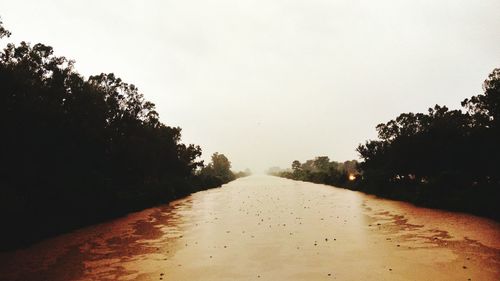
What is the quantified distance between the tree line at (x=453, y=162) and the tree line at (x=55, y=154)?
92.5ft

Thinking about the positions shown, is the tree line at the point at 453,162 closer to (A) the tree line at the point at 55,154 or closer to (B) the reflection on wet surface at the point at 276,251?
(B) the reflection on wet surface at the point at 276,251

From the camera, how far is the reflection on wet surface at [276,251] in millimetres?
12891

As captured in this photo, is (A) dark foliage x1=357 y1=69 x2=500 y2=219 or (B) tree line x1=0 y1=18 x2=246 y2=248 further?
(A) dark foliage x1=357 y1=69 x2=500 y2=219

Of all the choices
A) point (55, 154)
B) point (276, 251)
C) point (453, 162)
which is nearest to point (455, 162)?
point (453, 162)

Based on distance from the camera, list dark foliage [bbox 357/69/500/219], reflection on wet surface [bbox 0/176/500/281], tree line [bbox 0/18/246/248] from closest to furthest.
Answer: reflection on wet surface [bbox 0/176/500/281]
tree line [bbox 0/18/246/248]
dark foliage [bbox 357/69/500/219]

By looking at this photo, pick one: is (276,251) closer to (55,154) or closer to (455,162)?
(55,154)

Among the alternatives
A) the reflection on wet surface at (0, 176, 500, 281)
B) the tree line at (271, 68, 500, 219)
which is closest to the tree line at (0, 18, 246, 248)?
the reflection on wet surface at (0, 176, 500, 281)

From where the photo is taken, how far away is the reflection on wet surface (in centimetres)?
1289

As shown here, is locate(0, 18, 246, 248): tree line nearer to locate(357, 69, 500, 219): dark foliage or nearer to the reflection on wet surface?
the reflection on wet surface

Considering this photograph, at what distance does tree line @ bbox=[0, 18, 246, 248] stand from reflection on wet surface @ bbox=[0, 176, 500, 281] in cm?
211

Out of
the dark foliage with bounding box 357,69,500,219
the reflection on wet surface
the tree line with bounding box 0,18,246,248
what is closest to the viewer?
the reflection on wet surface

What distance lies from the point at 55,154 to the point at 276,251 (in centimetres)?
2027

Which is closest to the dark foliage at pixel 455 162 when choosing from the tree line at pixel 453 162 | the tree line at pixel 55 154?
the tree line at pixel 453 162

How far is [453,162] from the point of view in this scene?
4009cm
